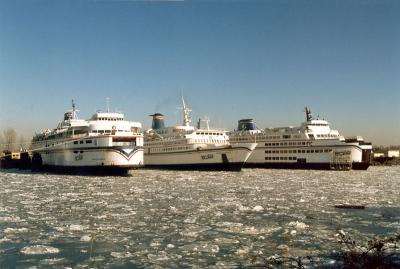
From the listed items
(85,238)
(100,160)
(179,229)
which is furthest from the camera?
(100,160)

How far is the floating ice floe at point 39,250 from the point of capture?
980cm

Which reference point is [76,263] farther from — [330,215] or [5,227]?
[330,215]

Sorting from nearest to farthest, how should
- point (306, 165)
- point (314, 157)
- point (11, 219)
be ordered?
point (11, 219), point (314, 157), point (306, 165)

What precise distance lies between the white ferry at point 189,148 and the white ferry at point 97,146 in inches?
410

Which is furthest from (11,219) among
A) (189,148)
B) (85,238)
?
(189,148)

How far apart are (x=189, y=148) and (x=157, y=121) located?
15744 mm

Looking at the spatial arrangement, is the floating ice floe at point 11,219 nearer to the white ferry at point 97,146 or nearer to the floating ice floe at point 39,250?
the floating ice floe at point 39,250

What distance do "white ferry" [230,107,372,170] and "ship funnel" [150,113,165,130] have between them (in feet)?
46.7

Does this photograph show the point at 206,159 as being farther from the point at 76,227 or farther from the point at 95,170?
the point at 76,227

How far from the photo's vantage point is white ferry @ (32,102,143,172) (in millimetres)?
37750

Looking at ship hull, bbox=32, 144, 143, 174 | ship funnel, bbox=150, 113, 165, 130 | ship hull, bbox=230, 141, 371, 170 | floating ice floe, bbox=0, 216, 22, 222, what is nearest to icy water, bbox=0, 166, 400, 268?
floating ice floe, bbox=0, 216, 22, 222

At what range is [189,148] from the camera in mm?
55031

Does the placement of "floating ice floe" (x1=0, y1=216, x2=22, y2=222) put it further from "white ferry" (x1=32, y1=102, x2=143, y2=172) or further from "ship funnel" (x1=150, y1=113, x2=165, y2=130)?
"ship funnel" (x1=150, y1=113, x2=165, y2=130)

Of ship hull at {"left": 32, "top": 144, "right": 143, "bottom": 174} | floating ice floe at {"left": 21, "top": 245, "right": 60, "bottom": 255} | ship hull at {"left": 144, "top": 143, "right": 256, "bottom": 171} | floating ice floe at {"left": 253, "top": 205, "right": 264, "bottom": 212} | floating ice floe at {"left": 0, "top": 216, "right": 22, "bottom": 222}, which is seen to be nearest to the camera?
floating ice floe at {"left": 21, "top": 245, "right": 60, "bottom": 255}
